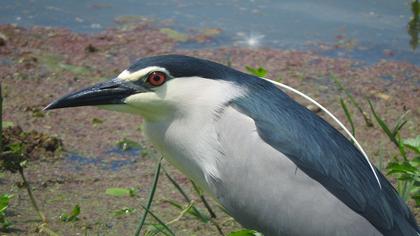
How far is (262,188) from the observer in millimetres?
3357

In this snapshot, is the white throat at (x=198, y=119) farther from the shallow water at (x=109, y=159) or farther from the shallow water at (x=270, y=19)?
the shallow water at (x=270, y=19)

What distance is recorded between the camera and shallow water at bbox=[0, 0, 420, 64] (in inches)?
269

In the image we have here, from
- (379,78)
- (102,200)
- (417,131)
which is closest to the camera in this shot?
(102,200)

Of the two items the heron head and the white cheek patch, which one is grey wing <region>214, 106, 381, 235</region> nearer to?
the heron head

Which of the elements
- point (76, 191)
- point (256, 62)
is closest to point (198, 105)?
point (76, 191)

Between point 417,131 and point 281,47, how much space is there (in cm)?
168

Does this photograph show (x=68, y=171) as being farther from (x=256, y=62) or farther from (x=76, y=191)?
(x=256, y=62)

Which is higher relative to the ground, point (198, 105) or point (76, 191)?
point (198, 105)

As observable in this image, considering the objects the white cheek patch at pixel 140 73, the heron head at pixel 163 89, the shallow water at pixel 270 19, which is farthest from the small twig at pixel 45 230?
the shallow water at pixel 270 19

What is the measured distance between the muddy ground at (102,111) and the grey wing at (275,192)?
2.79 feet

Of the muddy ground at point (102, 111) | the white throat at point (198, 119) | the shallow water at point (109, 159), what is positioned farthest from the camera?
the shallow water at point (109, 159)

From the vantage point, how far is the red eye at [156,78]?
3.45m

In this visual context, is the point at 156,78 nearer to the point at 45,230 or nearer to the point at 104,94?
the point at 104,94

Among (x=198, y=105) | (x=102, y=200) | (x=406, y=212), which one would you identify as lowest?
(x=102, y=200)
